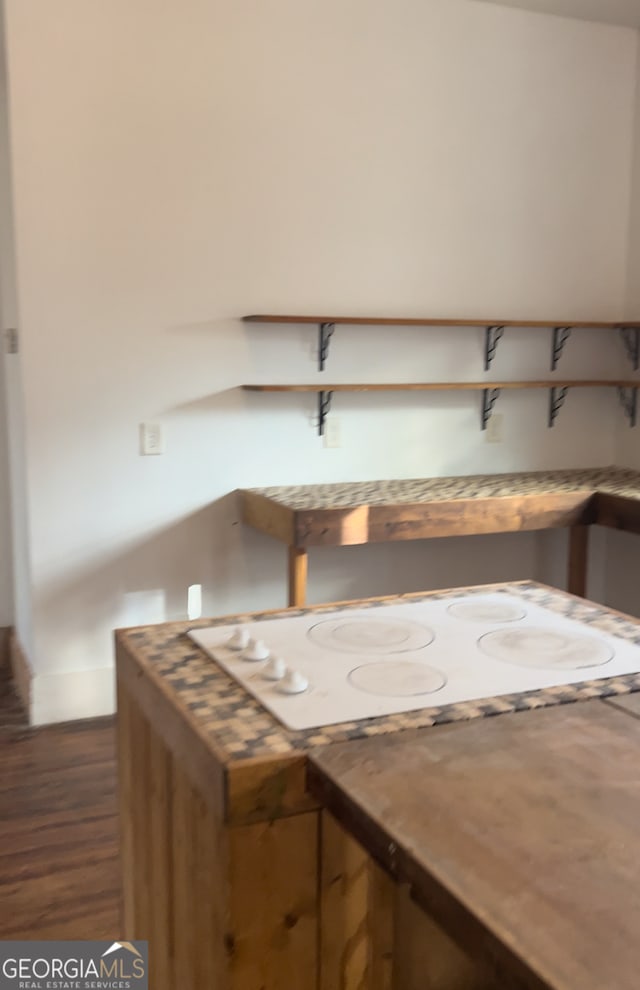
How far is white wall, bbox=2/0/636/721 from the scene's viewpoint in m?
2.97

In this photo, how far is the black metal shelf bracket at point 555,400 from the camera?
3.86 meters

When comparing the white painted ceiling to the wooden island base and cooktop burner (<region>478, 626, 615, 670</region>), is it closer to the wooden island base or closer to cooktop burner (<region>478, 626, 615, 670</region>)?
cooktop burner (<region>478, 626, 615, 670</region>)

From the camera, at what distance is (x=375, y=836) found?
2.96 feet

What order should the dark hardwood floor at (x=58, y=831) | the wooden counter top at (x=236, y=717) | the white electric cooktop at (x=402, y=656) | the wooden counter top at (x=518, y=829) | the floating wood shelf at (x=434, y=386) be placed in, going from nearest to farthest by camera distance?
the wooden counter top at (x=518, y=829) → the wooden counter top at (x=236, y=717) → the white electric cooktop at (x=402, y=656) → the dark hardwood floor at (x=58, y=831) → the floating wood shelf at (x=434, y=386)

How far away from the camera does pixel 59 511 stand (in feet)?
10.1

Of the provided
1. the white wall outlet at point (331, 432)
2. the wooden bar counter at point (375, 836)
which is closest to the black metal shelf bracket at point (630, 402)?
the white wall outlet at point (331, 432)

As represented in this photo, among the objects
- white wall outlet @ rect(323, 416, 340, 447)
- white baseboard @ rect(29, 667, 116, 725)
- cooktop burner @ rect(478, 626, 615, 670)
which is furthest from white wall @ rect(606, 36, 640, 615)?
cooktop burner @ rect(478, 626, 615, 670)

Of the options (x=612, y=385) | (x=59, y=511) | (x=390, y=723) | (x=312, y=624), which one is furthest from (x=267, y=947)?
(x=612, y=385)

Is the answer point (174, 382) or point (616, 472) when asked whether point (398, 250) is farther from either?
point (616, 472)

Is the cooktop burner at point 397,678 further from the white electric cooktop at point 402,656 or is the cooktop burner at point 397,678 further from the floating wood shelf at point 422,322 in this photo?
the floating wood shelf at point 422,322

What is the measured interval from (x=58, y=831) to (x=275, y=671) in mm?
1489

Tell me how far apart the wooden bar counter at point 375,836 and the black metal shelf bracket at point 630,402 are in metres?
2.88

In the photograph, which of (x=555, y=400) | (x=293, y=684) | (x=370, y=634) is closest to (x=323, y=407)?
(x=555, y=400)

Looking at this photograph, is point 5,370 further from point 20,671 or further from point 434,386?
point 434,386
